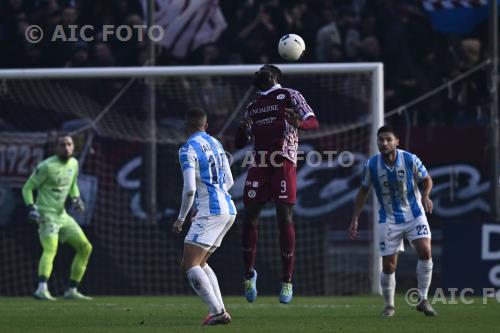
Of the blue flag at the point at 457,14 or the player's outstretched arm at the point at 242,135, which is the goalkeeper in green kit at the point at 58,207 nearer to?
the player's outstretched arm at the point at 242,135

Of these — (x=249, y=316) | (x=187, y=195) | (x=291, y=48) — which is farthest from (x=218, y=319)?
(x=291, y=48)

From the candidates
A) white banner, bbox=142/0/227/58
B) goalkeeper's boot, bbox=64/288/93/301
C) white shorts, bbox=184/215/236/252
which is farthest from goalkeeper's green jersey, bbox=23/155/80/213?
white shorts, bbox=184/215/236/252

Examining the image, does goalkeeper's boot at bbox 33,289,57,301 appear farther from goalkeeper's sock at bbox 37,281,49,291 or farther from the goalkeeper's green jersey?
the goalkeeper's green jersey

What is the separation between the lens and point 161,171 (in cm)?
1828

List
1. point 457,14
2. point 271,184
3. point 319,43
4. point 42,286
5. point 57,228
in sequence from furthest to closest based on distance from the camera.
Answer: point 319,43 < point 457,14 < point 57,228 < point 42,286 < point 271,184

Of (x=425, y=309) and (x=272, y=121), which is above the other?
(x=272, y=121)

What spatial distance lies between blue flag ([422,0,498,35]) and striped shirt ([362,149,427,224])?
21.7ft

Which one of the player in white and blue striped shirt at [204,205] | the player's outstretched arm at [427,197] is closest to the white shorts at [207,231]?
the player in white and blue striped shirt at [204,205]

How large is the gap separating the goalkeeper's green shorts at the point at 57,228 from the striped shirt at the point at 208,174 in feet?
20.2

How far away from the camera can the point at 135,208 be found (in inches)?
716

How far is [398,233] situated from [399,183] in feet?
1.73

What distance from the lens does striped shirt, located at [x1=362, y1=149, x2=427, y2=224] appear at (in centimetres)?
1286

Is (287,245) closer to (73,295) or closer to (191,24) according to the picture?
(73,295)

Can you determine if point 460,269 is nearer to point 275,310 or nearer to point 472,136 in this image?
point 472,136
